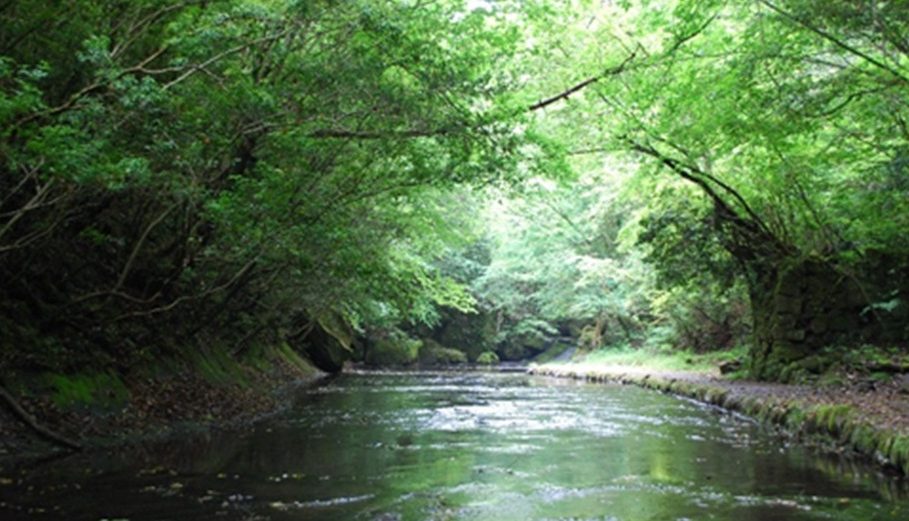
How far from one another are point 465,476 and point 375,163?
195 inches

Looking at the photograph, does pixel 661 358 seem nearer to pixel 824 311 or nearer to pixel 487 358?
pixel 824 311

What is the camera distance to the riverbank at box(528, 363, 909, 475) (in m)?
7.50

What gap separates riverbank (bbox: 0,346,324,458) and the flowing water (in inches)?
19.6

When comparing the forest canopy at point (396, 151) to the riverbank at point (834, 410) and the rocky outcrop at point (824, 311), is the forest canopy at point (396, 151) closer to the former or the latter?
the rocky outcrop at point (824, 311)

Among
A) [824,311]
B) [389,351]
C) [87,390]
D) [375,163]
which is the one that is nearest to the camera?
[87,390]

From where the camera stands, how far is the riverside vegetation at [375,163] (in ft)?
23.0

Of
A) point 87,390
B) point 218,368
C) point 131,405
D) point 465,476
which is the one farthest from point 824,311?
point 87,390

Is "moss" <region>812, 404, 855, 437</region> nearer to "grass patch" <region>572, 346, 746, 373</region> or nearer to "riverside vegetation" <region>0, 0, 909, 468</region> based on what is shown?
"riverside vegetation" <region>0, 0, 909, 468</region>

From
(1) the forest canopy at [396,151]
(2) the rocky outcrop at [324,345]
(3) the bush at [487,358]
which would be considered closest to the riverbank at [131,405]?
(1) the forest canopy at [396,151]

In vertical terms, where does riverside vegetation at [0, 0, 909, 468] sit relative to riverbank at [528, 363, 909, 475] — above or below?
above

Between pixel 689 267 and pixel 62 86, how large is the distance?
14.1 meters

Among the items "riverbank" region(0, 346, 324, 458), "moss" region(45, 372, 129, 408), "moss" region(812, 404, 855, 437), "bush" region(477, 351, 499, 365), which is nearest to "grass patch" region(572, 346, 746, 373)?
"bush" region(477, 351, 499, 365)

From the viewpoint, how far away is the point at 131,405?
29.9 feet

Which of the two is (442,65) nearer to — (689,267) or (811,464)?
(811,464)
